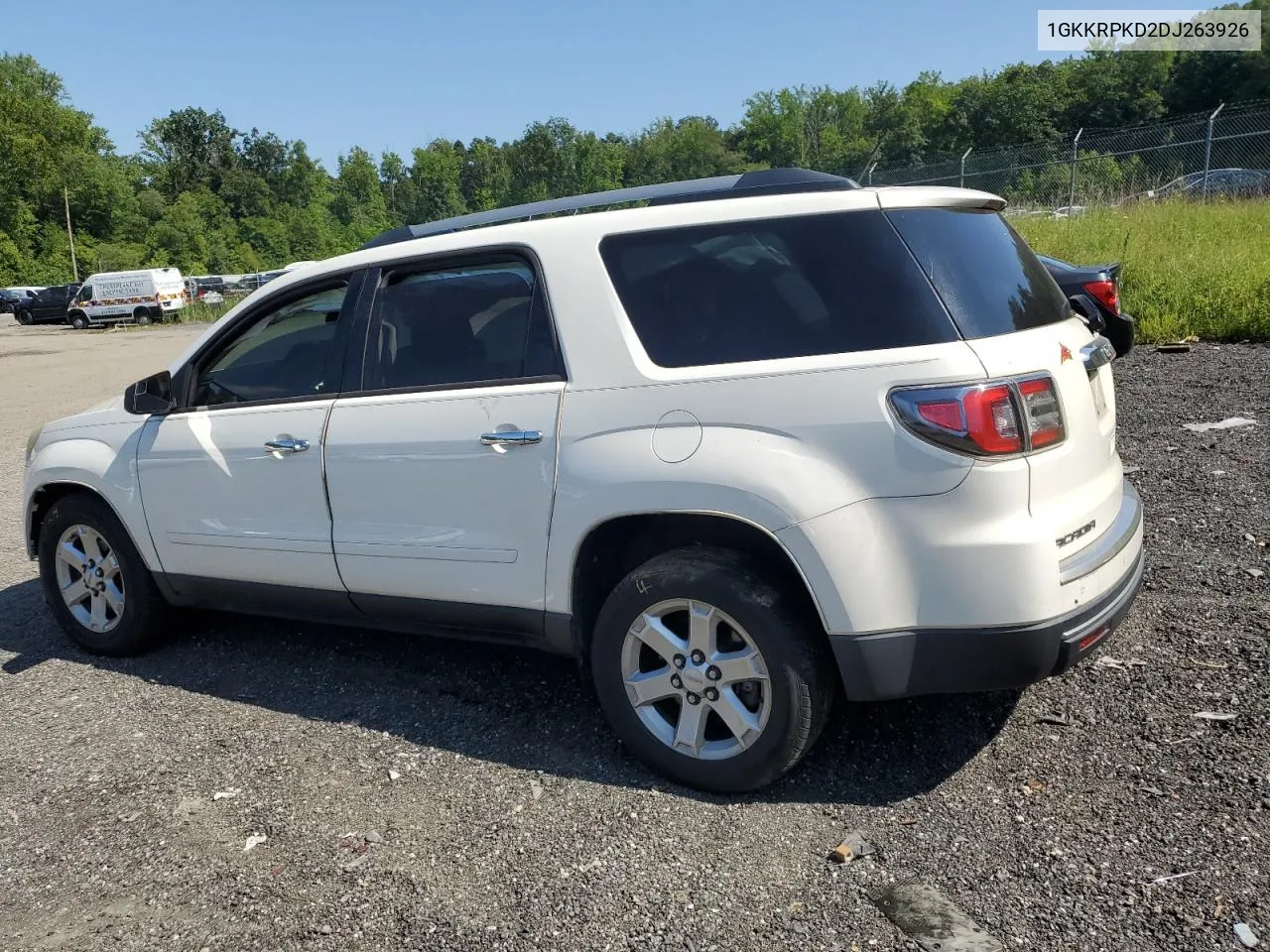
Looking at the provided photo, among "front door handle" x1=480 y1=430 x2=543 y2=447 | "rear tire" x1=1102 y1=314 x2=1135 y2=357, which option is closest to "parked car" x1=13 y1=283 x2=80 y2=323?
"rear tire" x1=1102 y1=314 x2=1135 y2=357

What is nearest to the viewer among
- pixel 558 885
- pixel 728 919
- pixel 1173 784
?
pixel 728 919

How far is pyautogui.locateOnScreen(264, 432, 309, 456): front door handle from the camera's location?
3.85m

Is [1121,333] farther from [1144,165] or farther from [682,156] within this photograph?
[682,156]

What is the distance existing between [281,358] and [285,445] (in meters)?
0.48

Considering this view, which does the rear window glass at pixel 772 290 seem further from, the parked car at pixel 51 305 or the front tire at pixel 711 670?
the parked car at pixel 51 305

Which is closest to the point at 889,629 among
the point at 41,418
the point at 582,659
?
the point at 582,659

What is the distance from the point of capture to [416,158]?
113375 mm

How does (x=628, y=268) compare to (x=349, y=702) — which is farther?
(x=349, y=702)

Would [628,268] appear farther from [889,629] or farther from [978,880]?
[978,880]

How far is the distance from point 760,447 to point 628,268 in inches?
32.1

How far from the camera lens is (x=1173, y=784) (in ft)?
9.74

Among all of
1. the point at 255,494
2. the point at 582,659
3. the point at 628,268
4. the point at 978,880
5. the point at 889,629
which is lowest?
the point at 978,880

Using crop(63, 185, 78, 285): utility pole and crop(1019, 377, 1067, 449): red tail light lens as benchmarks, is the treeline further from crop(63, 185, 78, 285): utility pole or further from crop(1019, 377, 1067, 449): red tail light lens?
crop(1019, 377, 1067, 449): red tail light lens

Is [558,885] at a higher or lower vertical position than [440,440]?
lower
